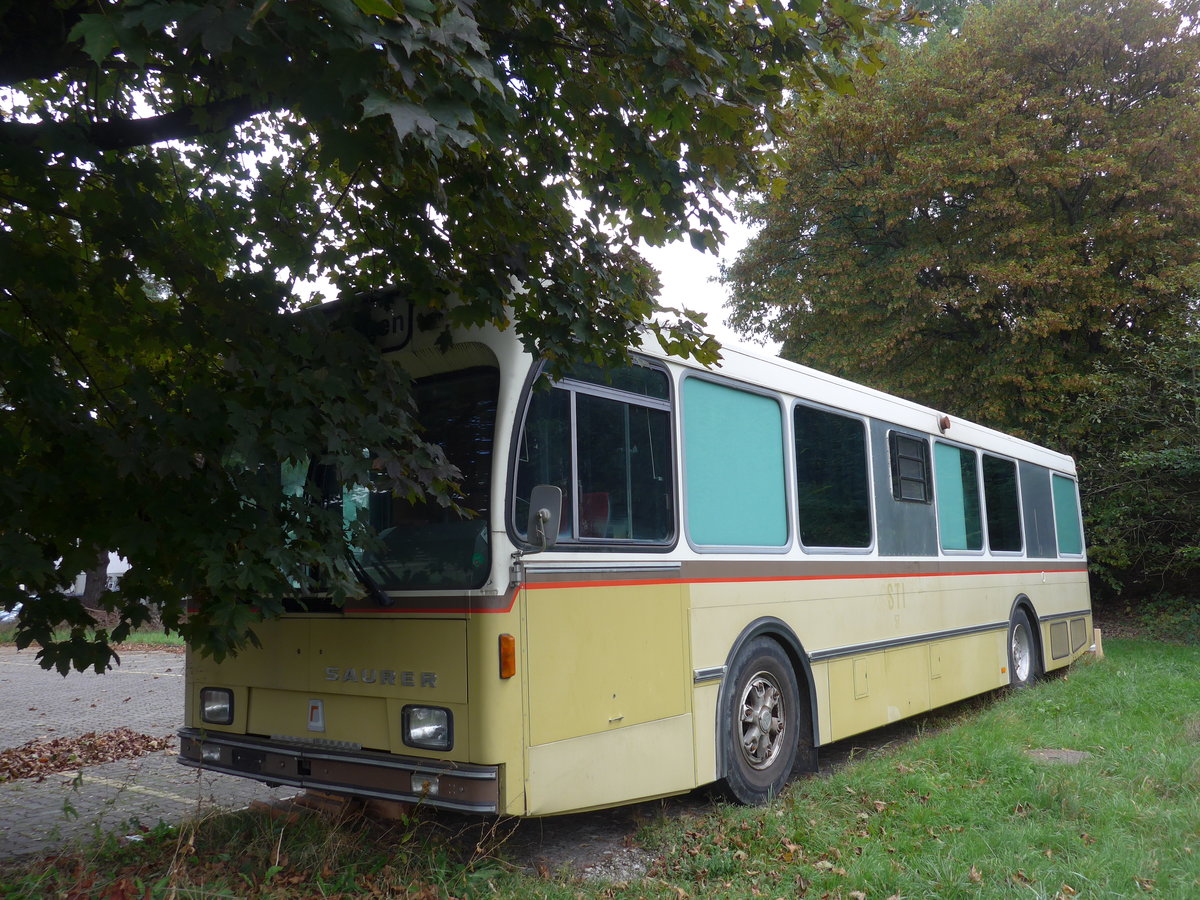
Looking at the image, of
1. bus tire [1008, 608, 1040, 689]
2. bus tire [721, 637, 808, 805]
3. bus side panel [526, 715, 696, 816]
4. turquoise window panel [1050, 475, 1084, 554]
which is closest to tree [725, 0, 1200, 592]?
turquoise window panel [1050, 475, 1084, 554]

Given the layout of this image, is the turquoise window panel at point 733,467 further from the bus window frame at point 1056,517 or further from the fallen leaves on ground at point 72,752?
the bus window frame at point 1056,517

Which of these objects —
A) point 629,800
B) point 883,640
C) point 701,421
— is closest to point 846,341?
point 883,640

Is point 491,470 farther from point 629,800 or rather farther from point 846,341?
point 846,341

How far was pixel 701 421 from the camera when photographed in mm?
5945

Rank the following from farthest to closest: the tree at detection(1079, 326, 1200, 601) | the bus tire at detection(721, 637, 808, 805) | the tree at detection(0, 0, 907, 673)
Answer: the tree at detection(1079, 326, 1200, 601) < the bus tire at detection(721, 637, 808, 805) < the tree at detection(0, 0, 907, 673)

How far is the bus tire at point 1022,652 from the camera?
1038 cm

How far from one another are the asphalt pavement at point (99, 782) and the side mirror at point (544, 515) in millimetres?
1923

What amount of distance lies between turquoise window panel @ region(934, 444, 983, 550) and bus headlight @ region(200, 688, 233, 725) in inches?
251

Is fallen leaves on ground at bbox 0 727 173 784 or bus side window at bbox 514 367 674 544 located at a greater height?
bus side window at bbox 514 367 674 544

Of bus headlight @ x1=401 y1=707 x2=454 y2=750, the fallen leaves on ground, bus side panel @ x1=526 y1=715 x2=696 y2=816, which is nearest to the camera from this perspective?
bus headlight @ x1=401 y1=707 x2=454 y2=750

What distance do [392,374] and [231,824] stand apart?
2563 millimetres

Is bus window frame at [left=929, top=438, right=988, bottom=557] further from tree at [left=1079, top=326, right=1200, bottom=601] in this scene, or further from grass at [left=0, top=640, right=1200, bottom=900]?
tree at [left=1079, top=326, right=1200, bottom=601]

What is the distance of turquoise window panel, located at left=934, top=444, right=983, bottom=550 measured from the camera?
906 centimetres

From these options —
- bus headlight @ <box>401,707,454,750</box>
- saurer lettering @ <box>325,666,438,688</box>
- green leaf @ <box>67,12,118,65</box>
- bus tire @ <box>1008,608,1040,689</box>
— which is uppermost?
green leaf @ <box>67,12,118,65</box>
